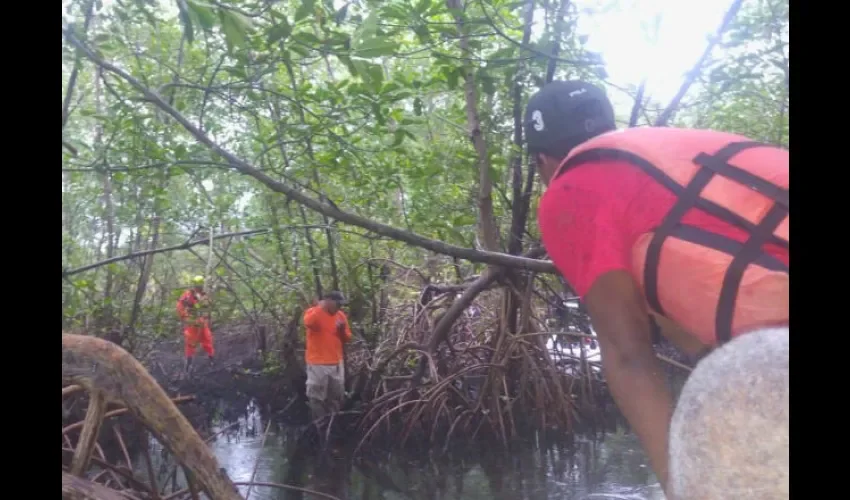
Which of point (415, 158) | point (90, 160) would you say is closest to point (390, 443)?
point (415, 158)

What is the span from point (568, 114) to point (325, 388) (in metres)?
7.34

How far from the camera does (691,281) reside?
1.08m

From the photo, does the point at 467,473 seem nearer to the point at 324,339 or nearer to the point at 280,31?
the point at 324,339

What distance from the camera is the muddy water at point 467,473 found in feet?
22.6

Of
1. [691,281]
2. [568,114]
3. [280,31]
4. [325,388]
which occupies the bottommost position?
[325,388]

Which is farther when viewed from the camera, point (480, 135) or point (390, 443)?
point (390, 443)

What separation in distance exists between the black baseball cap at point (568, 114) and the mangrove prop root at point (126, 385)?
3.31 feet

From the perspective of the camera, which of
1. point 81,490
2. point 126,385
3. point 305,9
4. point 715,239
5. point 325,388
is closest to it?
point 715,239

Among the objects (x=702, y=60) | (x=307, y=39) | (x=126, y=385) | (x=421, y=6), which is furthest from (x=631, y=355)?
(x=702, y=60)

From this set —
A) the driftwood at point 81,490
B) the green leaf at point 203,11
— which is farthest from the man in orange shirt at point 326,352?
the driftwood at point 81,490

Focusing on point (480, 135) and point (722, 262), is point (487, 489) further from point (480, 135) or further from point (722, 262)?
point (722, 262)
